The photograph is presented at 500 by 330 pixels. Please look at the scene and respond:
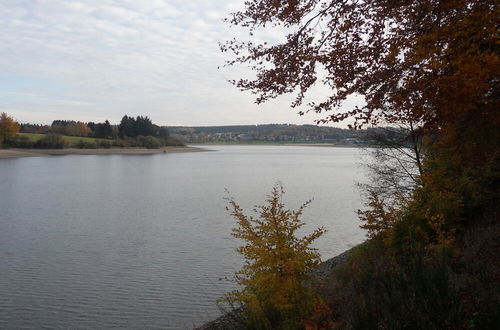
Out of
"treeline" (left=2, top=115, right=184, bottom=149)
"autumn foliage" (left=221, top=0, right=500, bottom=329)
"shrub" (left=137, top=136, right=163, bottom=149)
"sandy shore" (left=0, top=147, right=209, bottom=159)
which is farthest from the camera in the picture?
"shrub" (left=137, top=136, right=163, bottom=149)

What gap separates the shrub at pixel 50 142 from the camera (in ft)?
332

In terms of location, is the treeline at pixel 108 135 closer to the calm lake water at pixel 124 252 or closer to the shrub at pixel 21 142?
the shrub at pixel 21 142

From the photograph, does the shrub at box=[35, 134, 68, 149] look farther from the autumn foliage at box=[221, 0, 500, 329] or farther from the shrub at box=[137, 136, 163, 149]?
the autumn foliage at box=[221, 0, 500, 329]

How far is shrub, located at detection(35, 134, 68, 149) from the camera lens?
101m

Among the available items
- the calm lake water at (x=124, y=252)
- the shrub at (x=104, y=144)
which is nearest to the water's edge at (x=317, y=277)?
the calm lake water at (x=124, y=252)

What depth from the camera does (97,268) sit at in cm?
1519

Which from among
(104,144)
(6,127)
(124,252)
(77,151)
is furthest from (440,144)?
(104,144)

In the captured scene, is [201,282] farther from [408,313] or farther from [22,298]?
[408,313]

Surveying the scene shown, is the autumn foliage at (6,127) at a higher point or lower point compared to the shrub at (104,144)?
higher

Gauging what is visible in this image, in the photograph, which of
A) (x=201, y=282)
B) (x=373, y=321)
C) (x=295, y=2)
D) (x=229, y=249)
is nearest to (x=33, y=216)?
(x=229, y=249)

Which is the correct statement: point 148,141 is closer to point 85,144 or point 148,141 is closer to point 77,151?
point 85,144

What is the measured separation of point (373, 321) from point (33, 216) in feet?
77.6

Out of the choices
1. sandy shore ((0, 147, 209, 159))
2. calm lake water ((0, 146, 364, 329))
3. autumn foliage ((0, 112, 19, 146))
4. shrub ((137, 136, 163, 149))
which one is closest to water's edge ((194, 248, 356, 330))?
calm lake water ((0, 146, 364, 329))

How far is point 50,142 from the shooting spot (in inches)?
4018
